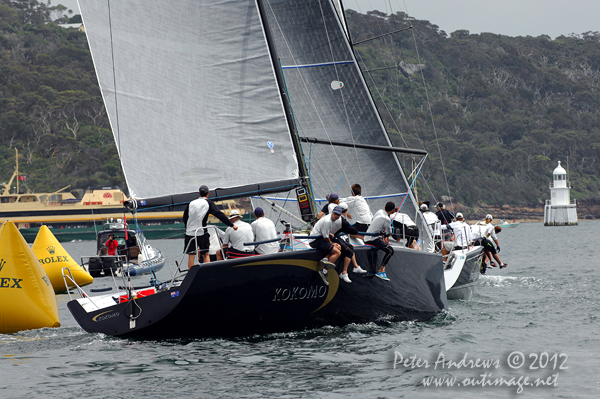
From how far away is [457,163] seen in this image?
119m

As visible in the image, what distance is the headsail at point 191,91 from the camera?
37.1 feet

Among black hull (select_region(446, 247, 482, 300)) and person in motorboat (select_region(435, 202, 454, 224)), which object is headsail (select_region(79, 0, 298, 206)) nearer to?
black hull (select_region(446, 247, 482, 300))

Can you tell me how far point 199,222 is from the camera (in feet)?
34.5

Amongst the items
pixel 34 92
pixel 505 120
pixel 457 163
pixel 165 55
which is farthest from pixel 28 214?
pixel 505 120

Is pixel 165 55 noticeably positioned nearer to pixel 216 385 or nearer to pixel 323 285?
pixel 323 285

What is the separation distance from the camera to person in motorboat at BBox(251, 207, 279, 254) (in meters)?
10.5

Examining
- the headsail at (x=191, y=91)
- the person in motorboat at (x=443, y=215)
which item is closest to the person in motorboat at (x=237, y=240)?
the headsail at (x=191, y=91)

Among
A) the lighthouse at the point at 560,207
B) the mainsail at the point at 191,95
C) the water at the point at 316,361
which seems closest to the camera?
the water at the point at 316,361

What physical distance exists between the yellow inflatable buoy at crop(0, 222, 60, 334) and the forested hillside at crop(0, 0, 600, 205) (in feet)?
216

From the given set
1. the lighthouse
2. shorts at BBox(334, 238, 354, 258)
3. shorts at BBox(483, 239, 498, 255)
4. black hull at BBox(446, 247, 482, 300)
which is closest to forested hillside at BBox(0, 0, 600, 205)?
the lighthouse

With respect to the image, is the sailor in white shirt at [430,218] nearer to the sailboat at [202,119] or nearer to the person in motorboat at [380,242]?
the sailboat at [202,119]

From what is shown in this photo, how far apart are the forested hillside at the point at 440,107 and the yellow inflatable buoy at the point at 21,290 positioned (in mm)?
65949

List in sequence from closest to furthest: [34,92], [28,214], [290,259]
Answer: [290,259]
[28,214]
[34,92]

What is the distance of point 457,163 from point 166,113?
112m
